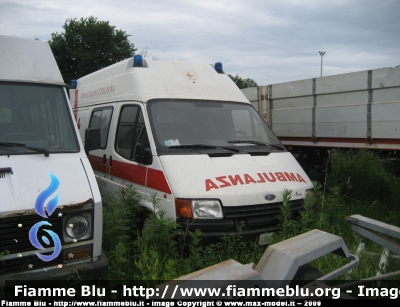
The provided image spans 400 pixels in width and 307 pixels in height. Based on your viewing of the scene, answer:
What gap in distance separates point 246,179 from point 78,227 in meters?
2.01

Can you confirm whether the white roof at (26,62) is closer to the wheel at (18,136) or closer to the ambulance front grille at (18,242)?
the wheel at (18,136)

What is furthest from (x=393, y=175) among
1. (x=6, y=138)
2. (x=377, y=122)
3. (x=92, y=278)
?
(x=6, y=138)

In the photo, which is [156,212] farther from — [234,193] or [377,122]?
[377,122]

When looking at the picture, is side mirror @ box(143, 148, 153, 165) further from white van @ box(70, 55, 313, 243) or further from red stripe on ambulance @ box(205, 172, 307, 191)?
red stripe on ambulance @ box(205, 172, 307, 191)

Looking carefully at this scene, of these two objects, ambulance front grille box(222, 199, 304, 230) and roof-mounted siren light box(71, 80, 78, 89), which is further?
roof-mounted siren light box(71, 80, 78, 89)

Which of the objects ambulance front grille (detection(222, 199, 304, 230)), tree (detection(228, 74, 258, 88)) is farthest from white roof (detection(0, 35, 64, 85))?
tree (detection(228, 74, 258, 88))

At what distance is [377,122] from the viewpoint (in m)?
7.17

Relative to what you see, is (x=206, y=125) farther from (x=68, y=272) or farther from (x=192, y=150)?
(x=68, y=272)

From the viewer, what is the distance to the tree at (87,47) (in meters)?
25.7

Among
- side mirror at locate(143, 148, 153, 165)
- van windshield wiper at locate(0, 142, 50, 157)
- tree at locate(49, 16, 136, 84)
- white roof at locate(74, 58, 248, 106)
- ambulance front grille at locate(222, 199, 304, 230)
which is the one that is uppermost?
tree at locate(49, 16, 136, 84)

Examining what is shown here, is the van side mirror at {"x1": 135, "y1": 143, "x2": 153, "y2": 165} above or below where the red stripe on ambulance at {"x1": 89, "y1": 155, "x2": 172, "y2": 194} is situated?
above

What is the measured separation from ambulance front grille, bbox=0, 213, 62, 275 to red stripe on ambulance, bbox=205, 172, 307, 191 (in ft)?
5.92

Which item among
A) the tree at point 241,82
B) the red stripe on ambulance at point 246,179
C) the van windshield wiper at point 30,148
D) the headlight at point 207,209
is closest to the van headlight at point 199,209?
the headlight at point 207,209

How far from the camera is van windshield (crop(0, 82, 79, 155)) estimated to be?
378 centimetres
